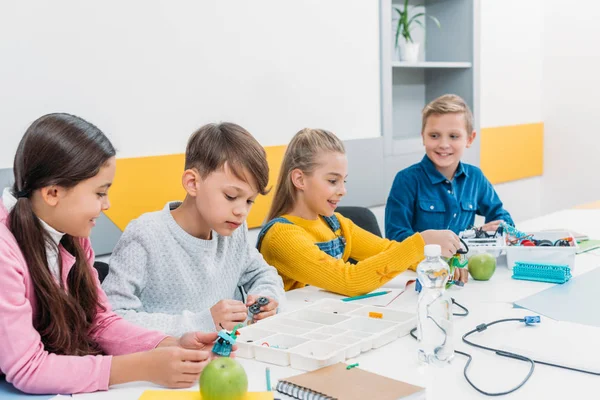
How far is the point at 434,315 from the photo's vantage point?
1236 millimetres

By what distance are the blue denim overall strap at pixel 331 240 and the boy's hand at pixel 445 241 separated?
0.35 meters

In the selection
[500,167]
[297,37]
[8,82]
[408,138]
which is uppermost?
[297,37]

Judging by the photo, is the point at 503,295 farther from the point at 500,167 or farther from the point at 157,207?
the point at 500,167

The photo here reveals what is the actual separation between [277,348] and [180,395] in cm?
20

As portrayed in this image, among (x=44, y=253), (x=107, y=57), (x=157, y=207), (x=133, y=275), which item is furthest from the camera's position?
(x=157, y=207)

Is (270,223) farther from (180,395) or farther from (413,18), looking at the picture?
(413,18)

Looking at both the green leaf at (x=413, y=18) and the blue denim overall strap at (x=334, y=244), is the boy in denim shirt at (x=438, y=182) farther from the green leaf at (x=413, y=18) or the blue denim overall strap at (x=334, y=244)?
the green leaf at (x=413, y=18)

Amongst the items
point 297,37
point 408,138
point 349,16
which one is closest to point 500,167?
point 408,138

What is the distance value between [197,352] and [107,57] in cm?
145

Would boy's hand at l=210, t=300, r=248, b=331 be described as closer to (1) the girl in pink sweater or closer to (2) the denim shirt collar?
(1) the girl in pink sweater

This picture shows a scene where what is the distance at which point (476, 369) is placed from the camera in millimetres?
1109

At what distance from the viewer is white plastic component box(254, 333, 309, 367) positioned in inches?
45.0

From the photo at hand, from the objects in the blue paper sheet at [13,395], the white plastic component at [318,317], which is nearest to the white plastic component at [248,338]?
the white plastic component at [318,317]

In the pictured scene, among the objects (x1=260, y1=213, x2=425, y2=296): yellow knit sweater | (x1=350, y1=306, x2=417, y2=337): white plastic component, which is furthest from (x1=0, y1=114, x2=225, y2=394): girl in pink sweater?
(x1=260, y1=213, x2=425, y2=296): yellow knit sweater
